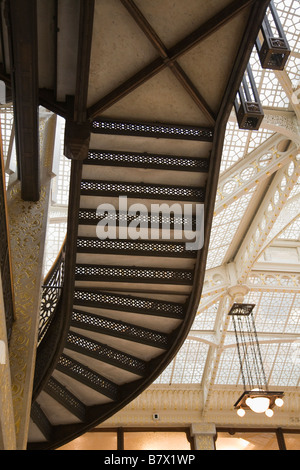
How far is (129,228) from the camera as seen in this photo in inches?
231

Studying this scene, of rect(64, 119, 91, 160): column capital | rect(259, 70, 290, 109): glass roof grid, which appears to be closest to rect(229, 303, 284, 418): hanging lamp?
rect(259, 70, 290, 109): glass roof grid

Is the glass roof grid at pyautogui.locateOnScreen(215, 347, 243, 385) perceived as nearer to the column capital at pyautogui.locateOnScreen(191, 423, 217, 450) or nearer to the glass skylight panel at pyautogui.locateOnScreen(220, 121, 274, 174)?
the column capital at pyautogui.locateOnScreen(191, 423, 217, 450)

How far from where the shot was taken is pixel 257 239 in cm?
1116

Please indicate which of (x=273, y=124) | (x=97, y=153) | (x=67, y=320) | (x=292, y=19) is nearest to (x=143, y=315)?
(x=67, y=320)

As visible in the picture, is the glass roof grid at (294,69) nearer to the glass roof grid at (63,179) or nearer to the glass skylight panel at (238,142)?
the glass skylight panel at (238,142)

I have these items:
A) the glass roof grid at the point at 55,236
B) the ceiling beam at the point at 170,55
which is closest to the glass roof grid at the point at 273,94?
the ceiling beam at the point at 170,55

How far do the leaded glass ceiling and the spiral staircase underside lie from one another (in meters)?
1.72

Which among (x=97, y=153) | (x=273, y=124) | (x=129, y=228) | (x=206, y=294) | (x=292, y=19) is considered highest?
(x=292, y=19)

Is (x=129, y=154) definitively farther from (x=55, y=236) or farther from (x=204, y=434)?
(x=204, y=434)

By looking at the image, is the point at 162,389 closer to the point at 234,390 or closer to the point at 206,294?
the point at 234,390

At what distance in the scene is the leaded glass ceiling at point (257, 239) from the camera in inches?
351

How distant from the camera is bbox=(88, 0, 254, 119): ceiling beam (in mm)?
4199

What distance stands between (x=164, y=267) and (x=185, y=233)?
586 millimetres

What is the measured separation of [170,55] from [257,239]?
7208 mm
